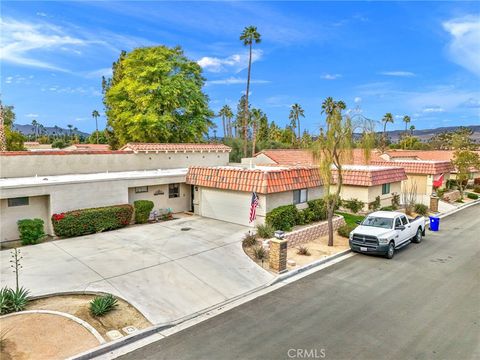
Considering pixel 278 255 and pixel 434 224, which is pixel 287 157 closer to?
pixel 434 224

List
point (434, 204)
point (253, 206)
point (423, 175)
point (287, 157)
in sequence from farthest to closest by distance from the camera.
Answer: point (287, 157) < point (423, 175) < point (434, 204) < point (253, 206)

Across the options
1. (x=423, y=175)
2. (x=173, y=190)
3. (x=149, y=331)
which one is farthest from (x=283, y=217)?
(x=423, y=175)

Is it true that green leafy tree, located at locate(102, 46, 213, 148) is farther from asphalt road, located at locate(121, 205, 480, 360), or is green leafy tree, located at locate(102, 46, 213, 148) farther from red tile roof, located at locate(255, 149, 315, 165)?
asphalt road, located at locate(121, 205, 480, 360)

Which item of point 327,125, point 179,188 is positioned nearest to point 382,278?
point 327,125

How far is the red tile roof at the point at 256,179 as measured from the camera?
18594 millimetres

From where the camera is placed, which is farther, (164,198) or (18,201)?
(164,198)

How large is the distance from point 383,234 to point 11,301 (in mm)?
14826

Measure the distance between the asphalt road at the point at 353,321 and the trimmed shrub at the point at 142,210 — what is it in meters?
10.8

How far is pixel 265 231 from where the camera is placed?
57.1ft

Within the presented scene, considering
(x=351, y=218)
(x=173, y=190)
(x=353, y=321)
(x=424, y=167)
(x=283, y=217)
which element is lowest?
(x=353, y=321)

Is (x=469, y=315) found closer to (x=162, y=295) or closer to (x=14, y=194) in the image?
(x=162, y=295)

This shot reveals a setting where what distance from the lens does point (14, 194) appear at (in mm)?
15766

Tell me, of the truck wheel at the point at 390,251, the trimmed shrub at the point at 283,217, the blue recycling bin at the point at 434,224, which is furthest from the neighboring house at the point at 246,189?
the blue recycling bin at the point at 434,224

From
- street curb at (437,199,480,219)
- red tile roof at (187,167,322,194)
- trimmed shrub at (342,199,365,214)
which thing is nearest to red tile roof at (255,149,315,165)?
trimmed shrub at (342,199,365,214)
